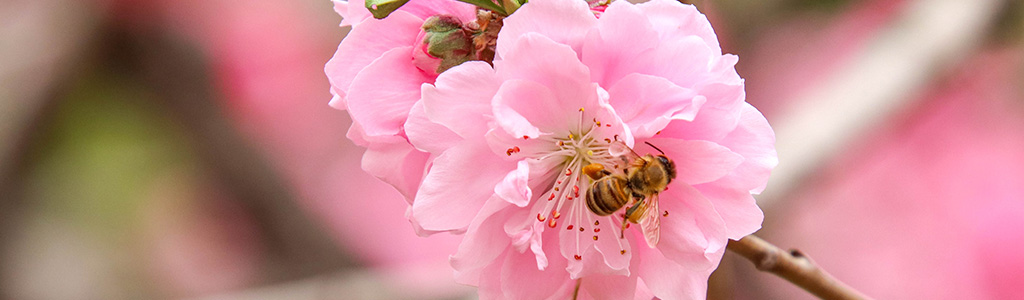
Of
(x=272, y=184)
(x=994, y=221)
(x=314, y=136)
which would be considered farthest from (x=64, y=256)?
(x=994, y=221)

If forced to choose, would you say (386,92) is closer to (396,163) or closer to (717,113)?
(396,163)

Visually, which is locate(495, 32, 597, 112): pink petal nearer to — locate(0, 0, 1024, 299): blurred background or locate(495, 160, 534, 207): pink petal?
locate(495, 160, 534, 207): pink petal

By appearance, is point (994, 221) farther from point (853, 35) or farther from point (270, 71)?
point (270, 71)

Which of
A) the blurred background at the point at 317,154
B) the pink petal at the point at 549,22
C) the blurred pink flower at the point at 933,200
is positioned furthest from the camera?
the blurred pink flower at the point at 933,200

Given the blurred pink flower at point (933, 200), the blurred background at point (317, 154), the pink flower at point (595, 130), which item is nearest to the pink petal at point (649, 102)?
the pink flower at point (595, 130)

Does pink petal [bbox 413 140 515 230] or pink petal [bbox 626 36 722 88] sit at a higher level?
pink petal [bbox 626 36 722 88]

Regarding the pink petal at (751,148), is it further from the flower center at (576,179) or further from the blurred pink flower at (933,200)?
the blurred pink flower at (933,200)

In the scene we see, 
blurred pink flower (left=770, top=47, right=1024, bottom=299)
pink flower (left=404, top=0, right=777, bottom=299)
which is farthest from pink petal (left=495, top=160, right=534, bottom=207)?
blurred pink flower (left=770, top=47, right=1024, bottom=299)
